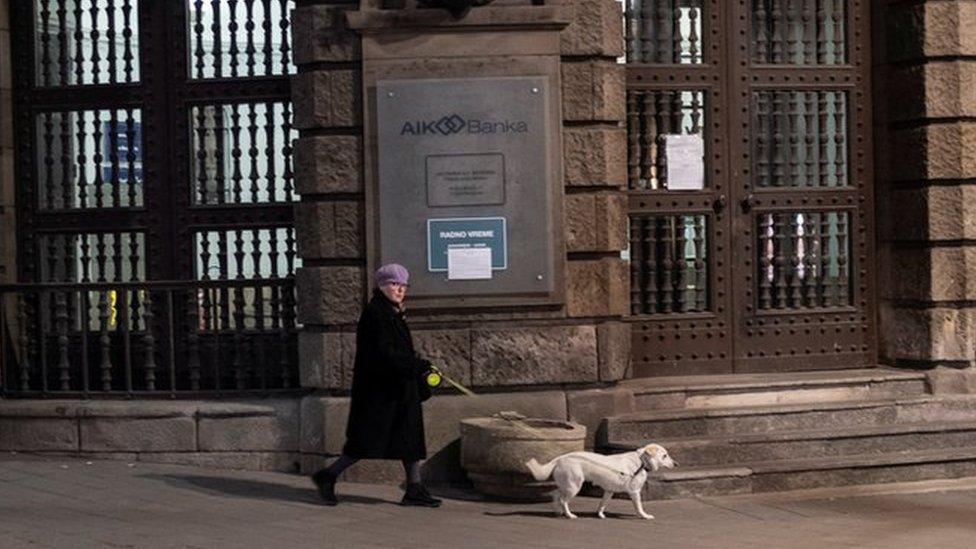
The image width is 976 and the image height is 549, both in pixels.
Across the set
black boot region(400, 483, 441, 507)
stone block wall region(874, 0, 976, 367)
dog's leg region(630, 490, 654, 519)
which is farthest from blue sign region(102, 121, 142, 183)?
stone block wall region(874, 0, 976, 367)

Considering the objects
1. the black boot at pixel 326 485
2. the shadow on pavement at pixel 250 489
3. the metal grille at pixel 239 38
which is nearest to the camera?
the black boot at pixel 326 485

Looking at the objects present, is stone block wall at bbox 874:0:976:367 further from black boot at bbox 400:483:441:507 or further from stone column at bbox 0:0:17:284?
stone column at bbox 0:0:17:284

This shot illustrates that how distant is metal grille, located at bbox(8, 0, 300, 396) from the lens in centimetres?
1359

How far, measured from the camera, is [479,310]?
12797 millimetres

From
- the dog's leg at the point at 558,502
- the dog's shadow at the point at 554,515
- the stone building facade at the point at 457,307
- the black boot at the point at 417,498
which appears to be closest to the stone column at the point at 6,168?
the stone building facade at the point at 457,307

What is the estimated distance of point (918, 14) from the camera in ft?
45.4

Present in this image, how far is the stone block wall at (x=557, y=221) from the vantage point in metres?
12.8

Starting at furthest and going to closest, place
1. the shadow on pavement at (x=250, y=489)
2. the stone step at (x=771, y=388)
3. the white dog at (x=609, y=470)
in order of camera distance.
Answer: the stone step at (x=771, y=388) → the shadow on pavement at (x=250, y=489) → the white dog at (x=609, y=470)

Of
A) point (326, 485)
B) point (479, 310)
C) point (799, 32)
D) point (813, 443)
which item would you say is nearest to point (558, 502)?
point (326, 485)

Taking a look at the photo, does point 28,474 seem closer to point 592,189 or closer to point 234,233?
point 234,233

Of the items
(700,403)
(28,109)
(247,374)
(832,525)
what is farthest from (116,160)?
(832,525)

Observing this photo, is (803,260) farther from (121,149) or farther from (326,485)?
(121,149)

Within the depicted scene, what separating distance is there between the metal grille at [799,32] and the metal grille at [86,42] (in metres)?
4.79

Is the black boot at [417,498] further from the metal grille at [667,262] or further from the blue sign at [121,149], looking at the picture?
the blue sign at [121,149]
